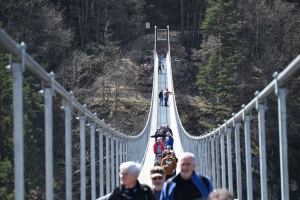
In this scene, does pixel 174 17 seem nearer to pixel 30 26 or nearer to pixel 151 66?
pixel 151 66

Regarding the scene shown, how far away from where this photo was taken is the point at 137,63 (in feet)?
→ 169

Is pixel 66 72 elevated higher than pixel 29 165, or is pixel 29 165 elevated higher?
pixel 66 72

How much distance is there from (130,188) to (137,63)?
4560 cm

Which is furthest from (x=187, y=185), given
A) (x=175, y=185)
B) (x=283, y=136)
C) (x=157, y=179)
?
(x=157, y=179)

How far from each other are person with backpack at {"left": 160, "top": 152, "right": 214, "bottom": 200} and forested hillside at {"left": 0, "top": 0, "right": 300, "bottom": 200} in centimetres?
2199

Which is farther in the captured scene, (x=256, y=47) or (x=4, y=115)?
(x=256, y=47)

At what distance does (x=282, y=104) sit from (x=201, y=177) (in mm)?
857

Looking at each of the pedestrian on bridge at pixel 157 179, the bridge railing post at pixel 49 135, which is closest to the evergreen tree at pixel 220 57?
the pedestrian on bridge at pixel 157 179

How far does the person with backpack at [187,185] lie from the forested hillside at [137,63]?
72.1ft

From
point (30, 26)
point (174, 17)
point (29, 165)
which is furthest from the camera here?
point (174, 17)

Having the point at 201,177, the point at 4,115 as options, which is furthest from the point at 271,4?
the point at 201,177

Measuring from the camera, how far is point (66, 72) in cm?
3825

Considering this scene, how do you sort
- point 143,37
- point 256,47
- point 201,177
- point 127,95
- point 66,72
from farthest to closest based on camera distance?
point 143,37 < point 256,47 < point 127,95 < point 66,72 < point 201,177

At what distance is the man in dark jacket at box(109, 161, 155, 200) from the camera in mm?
5956
